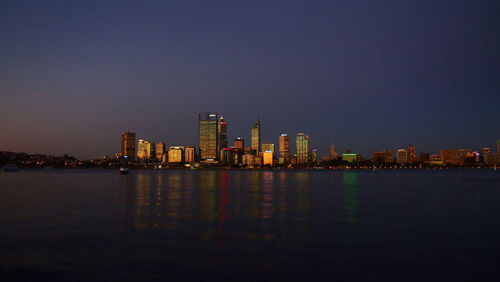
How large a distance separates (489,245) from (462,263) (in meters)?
4.97

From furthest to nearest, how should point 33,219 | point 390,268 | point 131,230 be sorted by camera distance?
point 33,219 < point 131,230 < point 390,268

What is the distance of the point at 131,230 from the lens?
2447 cm

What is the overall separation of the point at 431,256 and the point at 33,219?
87.0 feet

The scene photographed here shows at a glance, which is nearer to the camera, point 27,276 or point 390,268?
point 27,276

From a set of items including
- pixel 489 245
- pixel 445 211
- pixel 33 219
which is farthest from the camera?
pixel 445 211

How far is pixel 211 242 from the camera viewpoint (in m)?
20.9

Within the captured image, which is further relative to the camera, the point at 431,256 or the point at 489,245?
the point at 489,245

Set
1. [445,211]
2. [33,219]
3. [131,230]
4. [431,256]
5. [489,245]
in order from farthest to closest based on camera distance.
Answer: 1. [445,211]
2. [33,219]
3. [131,230]
4. [489,245]
5. [431,256]

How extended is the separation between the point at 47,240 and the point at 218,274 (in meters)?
11.5

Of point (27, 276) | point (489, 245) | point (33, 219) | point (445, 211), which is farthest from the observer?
point (445, 211)

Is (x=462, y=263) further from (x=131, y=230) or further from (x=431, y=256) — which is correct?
(x=131, y=230)

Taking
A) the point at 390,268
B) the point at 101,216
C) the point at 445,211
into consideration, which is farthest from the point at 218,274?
the point at 445,211

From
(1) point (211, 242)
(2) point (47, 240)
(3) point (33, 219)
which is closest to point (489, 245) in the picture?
(1) point (211, 242)

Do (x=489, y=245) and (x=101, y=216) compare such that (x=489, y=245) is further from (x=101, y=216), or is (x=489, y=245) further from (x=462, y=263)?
(x=101, y=216)
